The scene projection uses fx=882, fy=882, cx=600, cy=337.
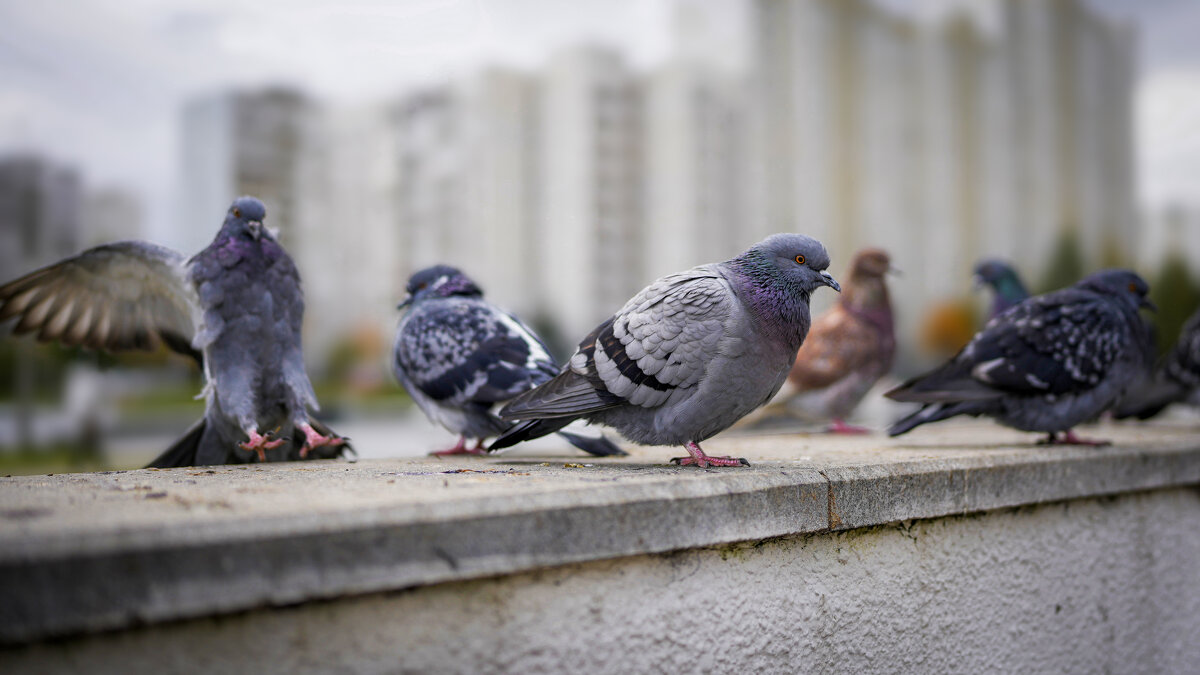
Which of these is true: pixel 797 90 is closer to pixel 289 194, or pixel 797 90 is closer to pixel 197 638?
pixel 289 194

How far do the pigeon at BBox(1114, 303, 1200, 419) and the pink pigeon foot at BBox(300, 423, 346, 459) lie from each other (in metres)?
4.19

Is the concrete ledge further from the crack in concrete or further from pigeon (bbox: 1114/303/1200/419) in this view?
pigeon (bbox: 1114/303/1200/419)

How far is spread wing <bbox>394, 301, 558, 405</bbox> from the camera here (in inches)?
128

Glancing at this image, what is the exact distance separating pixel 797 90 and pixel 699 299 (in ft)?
50.3

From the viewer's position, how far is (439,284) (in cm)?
377

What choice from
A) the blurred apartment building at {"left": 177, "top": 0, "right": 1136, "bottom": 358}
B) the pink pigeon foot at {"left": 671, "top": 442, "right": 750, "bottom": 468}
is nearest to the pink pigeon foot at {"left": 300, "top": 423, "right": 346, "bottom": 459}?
the pink pigeon foot at {"left": 671, "top": 442, "right": 750, "bottom": 468}

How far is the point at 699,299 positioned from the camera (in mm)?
2523

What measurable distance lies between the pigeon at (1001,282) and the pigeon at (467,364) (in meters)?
2.70

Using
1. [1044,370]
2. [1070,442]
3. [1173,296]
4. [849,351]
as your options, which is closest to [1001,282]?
[849,351]

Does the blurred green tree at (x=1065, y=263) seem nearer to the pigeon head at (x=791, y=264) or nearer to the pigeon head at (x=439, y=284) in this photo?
the pigeon head at (x=439, y=284)

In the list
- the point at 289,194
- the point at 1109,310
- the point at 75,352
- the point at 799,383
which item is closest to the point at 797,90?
the point at 289,194

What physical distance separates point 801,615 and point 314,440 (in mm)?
1741

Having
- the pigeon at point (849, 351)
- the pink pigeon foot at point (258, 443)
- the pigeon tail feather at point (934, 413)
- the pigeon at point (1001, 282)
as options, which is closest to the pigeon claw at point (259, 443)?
the pink pigeon foot at point (258, 443)

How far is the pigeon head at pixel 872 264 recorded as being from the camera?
498cm
